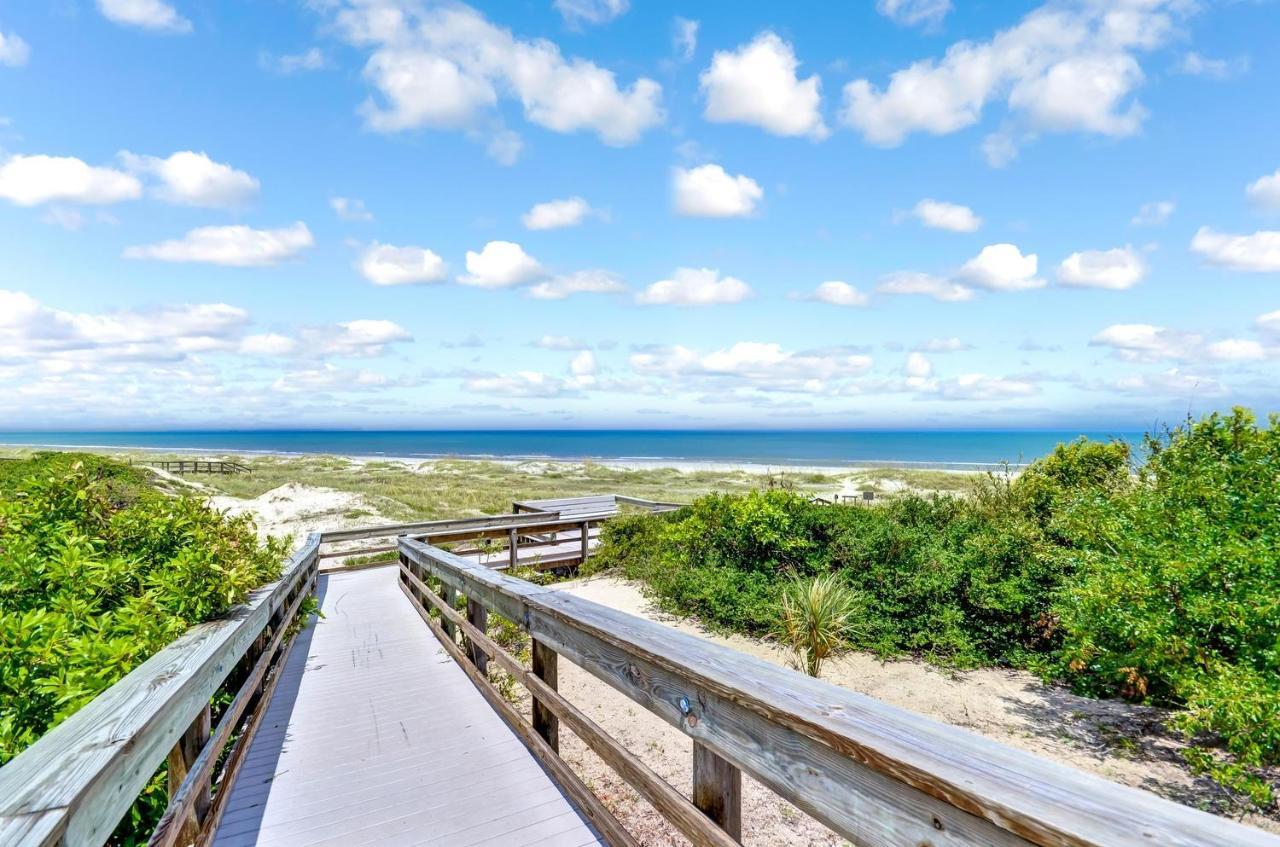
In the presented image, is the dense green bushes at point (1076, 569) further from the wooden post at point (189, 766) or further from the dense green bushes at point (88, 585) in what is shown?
the dense green bushes at point (88, 585)

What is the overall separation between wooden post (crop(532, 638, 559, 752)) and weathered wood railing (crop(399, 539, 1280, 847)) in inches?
12.7

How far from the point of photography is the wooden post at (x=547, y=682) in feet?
11.5

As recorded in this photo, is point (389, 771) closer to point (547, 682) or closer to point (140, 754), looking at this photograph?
point (547, 682)

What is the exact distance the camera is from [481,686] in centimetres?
489

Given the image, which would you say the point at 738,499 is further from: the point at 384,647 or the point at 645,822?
the point at 645,822

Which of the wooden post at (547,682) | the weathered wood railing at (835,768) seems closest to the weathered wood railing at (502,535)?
the wooden post at (547,682)

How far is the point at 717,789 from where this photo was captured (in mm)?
2105

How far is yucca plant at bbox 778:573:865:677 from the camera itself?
7.12 metres

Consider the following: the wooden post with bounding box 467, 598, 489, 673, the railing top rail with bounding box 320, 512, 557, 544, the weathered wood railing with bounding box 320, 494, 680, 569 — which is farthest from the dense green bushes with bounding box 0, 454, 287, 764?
the railing top rail with bounding box 320, 512, 557, 544

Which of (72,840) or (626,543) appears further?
(626,543)

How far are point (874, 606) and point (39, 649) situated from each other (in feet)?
26.2

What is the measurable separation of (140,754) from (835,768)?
1.99 m

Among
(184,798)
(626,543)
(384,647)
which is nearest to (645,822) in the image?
(184,798)

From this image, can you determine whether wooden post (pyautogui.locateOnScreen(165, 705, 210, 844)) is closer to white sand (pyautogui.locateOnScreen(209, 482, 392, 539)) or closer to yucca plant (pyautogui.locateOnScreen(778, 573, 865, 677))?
yucca plant (pyautogui.locateOnScreen(778, 573, 865, 677))
